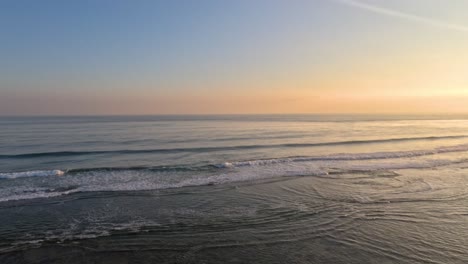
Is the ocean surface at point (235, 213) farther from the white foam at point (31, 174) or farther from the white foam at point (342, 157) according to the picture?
the white foam at point (342, 157)

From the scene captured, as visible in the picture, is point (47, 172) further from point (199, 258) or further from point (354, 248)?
point (354, 248)

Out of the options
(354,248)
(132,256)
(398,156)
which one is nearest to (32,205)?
(132,256)

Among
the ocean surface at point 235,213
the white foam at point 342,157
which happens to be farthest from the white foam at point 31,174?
the white foam at point 342,157

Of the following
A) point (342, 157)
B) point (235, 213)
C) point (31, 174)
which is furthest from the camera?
point (342, 157)

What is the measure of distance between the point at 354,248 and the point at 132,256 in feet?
17.2

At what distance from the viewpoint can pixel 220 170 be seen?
738 inches

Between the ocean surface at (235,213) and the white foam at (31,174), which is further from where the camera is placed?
the white foam at (31,174)

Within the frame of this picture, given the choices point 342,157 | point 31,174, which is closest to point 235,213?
point 31,174

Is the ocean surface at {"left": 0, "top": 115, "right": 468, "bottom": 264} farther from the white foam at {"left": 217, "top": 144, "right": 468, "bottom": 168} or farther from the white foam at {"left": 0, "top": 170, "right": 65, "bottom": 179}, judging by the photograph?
the white foam at {"left": 217, "top": 144, "right": 468, "bottom": 168}

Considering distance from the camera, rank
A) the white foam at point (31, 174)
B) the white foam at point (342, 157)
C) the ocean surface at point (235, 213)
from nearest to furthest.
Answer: the ocean surface at point (235, 213), the white foam at point (31, 174), the white foam at point (342, 157)

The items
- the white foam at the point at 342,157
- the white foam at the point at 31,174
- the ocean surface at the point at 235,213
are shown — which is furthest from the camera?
the white foam at the point at 342,157

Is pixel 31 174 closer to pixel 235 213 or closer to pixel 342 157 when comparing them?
pixel 235 213

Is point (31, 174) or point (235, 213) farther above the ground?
point (235, 213)

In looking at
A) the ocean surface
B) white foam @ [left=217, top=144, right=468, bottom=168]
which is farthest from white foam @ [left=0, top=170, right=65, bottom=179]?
white foam @ [left=217, top=144, right=468, bottom=168]
